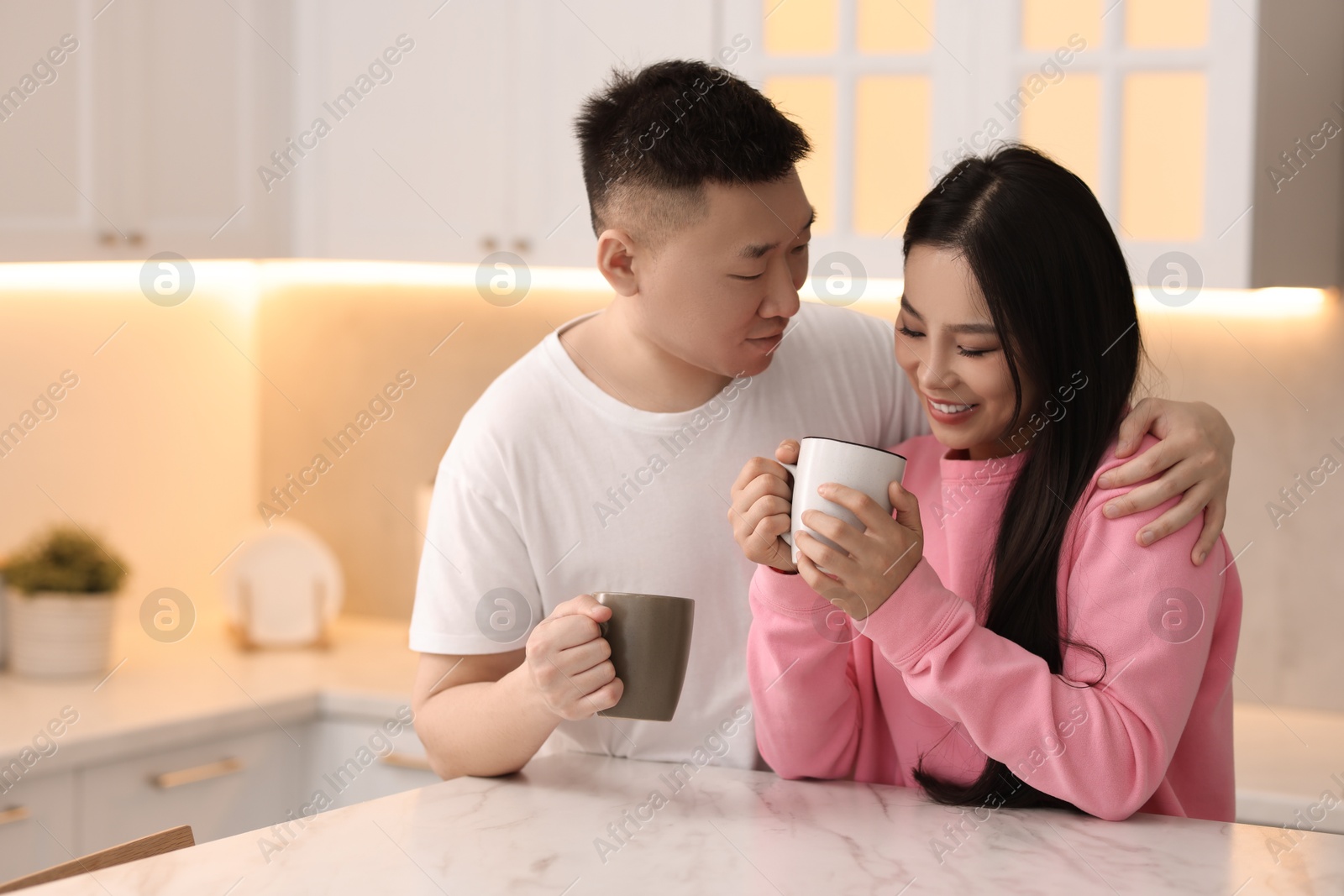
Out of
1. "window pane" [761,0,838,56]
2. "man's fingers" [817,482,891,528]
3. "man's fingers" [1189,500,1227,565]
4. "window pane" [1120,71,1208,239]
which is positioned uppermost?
"window pane" [761,0,838,56]

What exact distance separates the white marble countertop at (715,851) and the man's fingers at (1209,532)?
0.20 meters

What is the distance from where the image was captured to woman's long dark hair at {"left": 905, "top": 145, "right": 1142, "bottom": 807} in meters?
1.05

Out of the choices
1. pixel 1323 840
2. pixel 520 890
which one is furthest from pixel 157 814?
pixel 1323 840

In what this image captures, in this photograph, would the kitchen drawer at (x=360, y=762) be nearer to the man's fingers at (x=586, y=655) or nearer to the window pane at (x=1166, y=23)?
the man's fingers at (x=586, y=655)

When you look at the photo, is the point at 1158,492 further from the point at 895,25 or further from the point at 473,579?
the point at 895,25

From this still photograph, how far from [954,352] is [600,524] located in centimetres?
41

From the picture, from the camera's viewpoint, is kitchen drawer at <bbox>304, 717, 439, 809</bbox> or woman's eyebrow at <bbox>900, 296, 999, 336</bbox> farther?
kitchen drawer at <bbox>304, 717, 439, 809</bbox>

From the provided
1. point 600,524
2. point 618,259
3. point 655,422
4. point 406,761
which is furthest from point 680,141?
point 406,761

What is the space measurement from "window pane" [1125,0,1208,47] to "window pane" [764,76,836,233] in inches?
18.2

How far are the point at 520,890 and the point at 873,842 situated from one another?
10.3 inches

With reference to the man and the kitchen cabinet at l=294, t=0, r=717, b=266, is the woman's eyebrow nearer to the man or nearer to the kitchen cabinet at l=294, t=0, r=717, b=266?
the man

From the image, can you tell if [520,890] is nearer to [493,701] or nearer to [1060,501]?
[493,701]

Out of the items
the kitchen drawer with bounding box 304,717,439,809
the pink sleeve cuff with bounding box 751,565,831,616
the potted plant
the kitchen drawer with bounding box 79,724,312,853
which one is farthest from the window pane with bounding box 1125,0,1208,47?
the potted plant

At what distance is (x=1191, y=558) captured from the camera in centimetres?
98
